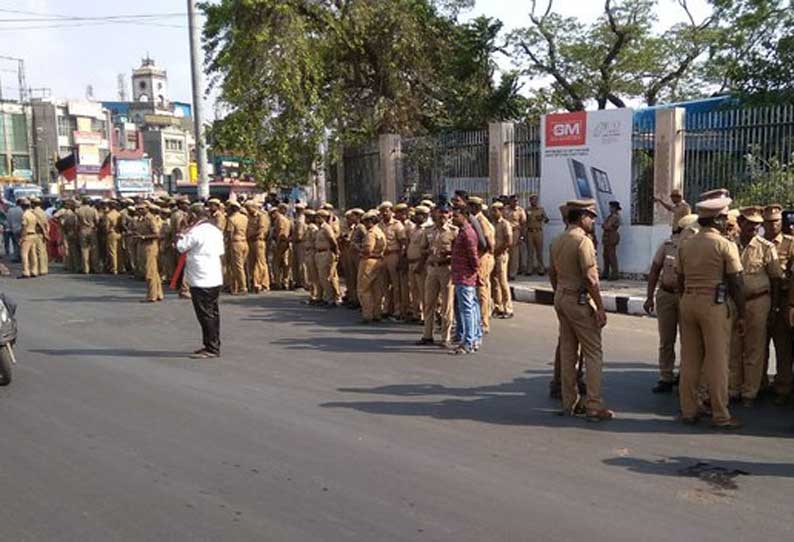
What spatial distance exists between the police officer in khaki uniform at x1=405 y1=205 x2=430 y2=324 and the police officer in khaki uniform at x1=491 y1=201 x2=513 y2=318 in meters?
1.09

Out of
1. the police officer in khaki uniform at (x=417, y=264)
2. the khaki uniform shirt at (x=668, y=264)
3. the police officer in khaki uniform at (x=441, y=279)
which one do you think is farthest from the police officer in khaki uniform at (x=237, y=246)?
the khaki uniform shirt at (x=668, y=264)

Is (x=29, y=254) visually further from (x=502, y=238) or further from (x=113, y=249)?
(x=502, y=238)

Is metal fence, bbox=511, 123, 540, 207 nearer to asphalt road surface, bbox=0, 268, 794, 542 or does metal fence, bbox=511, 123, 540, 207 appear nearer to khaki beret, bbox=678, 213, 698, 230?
asphalt road surface, bbox=0, 268, 794, 542

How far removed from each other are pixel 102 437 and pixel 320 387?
2121 mm

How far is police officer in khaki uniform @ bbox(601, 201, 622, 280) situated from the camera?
14258 mm

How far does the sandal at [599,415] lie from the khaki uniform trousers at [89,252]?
15308mm

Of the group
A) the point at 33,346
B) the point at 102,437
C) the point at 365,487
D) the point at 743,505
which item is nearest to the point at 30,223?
the point at 33,346

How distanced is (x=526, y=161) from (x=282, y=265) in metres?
5.66

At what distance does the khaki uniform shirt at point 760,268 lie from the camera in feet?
21.7

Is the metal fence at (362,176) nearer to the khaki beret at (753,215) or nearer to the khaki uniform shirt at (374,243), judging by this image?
the khaki uniform shirt at (374,243)

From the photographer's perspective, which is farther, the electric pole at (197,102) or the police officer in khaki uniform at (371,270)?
the electric pole at (197,102)

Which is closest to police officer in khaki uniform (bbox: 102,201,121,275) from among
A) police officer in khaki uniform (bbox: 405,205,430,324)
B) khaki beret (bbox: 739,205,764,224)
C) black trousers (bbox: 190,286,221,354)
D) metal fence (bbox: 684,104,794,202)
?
police officer in khaki uniform (bbox: 405,205,430,324)

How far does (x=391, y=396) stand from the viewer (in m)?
6.94

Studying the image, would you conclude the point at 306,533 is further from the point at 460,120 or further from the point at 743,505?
the point at 460,120
